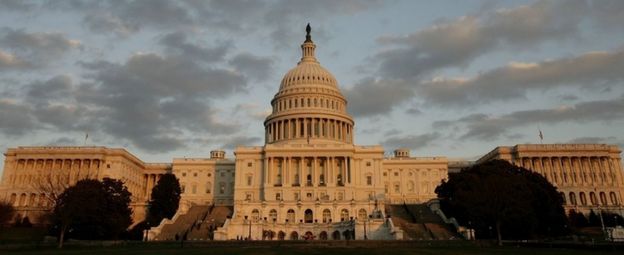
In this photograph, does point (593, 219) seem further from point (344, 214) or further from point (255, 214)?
point (255, 214)

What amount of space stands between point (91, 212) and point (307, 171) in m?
46.2

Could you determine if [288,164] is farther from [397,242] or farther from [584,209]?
[584,209]

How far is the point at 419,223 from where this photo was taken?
72.1 meters

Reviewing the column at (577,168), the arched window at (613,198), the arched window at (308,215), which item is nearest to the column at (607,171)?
the arched window at (613,198)

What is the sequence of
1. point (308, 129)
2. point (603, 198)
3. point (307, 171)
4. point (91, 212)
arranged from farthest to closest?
point (308, 129), point (603, 198), point (307, 171), point (91, 212)

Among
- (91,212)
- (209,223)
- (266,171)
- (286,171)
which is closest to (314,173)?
(286,171)

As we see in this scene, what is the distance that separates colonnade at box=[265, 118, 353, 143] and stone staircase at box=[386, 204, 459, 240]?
30.0 m

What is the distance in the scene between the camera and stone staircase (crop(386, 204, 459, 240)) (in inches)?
2549

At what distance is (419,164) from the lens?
368 ft

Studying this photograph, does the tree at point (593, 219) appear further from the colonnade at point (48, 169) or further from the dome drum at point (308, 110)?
the colonnade at point (48, 169)

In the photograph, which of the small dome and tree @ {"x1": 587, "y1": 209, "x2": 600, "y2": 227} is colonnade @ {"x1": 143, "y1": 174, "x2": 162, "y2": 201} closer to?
the small dome

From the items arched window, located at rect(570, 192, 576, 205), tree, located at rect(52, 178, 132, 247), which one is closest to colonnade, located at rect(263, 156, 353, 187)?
tree, located at rect(52, 178, 132, 247)

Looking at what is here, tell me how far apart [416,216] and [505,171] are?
15381mm

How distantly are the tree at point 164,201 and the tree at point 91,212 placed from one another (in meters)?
12.0
